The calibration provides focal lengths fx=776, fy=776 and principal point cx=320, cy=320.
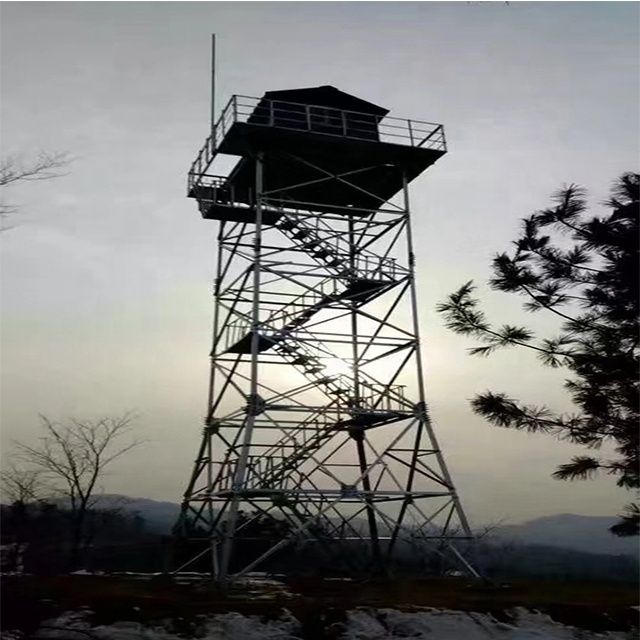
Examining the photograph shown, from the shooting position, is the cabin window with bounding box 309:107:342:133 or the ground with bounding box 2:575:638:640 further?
the cabin window with bounding box 309:107:342:133

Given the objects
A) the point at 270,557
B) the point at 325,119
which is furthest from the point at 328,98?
the point at 270,557

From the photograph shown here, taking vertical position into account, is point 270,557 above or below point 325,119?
below

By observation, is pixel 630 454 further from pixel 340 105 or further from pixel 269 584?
pixel 340 105

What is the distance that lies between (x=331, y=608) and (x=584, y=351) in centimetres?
587

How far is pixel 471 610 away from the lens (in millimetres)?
13609

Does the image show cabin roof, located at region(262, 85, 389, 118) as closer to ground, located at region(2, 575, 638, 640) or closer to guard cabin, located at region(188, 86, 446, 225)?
guard cabin, located at region(188, 86, 446, 225)

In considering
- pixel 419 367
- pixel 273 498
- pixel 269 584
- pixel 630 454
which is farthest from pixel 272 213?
pixel 630 454

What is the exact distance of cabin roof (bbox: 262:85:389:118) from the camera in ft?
76.2

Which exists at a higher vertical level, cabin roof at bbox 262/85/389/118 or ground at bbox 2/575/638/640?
cabin roof at bbox 262/85/389/118

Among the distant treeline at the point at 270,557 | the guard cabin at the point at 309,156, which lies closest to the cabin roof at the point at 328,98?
the guard cabin at the point at 309,156

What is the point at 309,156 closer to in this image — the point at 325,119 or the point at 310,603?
the point at 325,119

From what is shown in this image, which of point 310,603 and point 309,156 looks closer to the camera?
point 310,603

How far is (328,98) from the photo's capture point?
23.7 meters

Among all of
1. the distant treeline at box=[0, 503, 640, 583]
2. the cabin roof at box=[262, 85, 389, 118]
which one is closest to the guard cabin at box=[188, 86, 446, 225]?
the cabin roof at box=[262, 85, 389, 118]
